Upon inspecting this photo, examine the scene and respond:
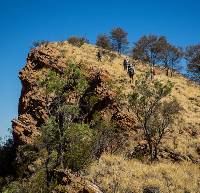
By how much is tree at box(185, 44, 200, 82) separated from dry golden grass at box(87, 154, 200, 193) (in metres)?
42.1

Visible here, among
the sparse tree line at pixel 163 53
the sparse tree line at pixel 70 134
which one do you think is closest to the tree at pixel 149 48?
the sparse tree line at pixel 163 53

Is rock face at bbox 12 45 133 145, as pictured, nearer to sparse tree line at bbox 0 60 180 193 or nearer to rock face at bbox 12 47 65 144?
rock face at bbox 12 47 65 144

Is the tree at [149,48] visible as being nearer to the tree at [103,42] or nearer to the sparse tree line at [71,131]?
the tree at [103,42]

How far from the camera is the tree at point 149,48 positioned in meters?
76.4

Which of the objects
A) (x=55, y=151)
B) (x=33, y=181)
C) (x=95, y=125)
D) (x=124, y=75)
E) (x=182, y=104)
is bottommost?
(x=33, y=181)

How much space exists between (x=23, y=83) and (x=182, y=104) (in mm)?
18369

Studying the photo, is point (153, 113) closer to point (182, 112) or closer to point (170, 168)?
point (170, 168)

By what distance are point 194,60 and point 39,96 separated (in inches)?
1491

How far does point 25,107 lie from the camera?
45062 mm

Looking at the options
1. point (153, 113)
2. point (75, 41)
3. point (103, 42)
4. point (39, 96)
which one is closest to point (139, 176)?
point (153, 113)

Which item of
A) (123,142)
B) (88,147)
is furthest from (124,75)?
(88,147)

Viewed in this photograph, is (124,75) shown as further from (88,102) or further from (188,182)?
(188,182)

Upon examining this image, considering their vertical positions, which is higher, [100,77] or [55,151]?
[100,77]

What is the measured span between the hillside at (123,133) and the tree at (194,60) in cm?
1500
